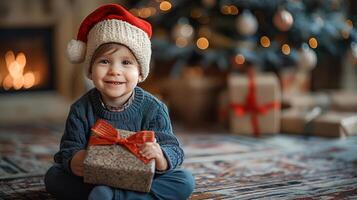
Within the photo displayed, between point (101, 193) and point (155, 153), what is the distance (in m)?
0.15

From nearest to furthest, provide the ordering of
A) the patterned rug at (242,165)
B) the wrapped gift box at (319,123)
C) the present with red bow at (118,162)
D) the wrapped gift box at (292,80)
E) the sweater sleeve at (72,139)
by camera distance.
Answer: the present with red bow at (118,162)
the sweater sleeve at (72,139)
the patterned rug at (242,165)
the wrapped gift box at (319,123)
the wrapped gift box at (292,80)

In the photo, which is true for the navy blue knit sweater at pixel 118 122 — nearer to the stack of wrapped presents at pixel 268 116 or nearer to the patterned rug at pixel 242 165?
the patterned rug at pixel 242 165

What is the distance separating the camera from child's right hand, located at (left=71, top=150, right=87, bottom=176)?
1285mm

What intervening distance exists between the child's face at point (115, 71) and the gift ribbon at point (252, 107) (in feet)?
4.17

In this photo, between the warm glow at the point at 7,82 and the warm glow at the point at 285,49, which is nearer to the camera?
the warm glow at the point at 285,49

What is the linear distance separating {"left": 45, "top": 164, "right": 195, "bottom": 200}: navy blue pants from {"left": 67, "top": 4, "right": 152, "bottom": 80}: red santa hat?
0.92ft

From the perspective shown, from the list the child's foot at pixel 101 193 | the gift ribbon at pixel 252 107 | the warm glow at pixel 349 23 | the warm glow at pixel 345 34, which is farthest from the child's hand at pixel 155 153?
the warm glow at pixel 349 23

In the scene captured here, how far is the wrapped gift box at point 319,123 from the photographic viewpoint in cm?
249

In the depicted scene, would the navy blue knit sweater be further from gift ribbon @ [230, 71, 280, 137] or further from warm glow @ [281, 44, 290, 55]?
warm glow @ [281, 44, 290, 55]

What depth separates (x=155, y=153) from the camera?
1268mm

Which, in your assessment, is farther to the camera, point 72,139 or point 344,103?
point 344,103

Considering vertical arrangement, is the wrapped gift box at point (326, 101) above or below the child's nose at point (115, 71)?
below

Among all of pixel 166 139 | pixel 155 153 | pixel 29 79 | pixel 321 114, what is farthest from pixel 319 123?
pixel 29 79

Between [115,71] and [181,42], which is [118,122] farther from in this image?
[181,42]
